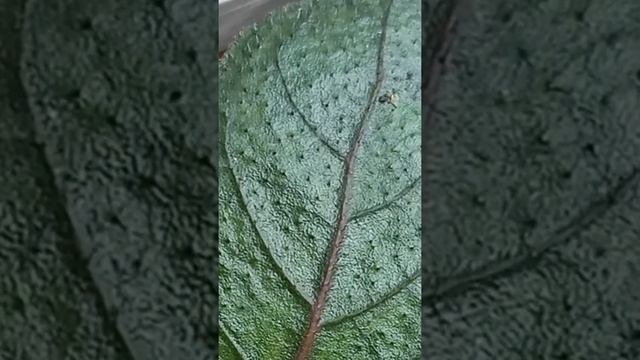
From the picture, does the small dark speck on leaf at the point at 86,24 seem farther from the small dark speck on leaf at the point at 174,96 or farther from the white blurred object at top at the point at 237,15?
the white blurred object at top at the point at 237,15

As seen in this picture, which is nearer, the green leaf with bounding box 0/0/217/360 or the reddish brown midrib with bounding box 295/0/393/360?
the green leaf with bounding box 0/0/217/360

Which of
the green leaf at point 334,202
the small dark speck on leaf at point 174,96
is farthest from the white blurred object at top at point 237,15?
the small dark speck on leaf at point 174,96

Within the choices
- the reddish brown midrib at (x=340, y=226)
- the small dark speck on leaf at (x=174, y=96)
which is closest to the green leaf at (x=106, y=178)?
the small dark speck on leaf at (x=174, y=96)

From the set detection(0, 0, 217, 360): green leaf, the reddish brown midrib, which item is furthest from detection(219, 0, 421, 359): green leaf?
detection(0, 0, 217, 360): green leaf

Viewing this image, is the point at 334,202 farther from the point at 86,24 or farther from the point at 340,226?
the point at 86,24

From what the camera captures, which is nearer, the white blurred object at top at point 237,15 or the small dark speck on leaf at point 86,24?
the small dark speck on leaf at point 86,24

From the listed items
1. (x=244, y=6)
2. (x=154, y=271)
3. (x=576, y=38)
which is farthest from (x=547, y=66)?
(x=244, y=6)

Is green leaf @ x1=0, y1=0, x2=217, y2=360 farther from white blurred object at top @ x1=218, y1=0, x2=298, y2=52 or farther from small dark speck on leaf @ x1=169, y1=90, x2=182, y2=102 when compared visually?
white blurred object at top @ x1=218, y1=0, x2=298, y2=52

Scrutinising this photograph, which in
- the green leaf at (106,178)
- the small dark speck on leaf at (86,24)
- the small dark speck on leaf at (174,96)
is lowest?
the green leaf at (106,178)

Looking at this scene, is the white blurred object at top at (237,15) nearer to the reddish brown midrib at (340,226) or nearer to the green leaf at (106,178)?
the reddish brown midrib at (340,226)

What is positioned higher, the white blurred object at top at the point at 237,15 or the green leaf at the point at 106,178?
the white blurred object at top at the point at 237,15
